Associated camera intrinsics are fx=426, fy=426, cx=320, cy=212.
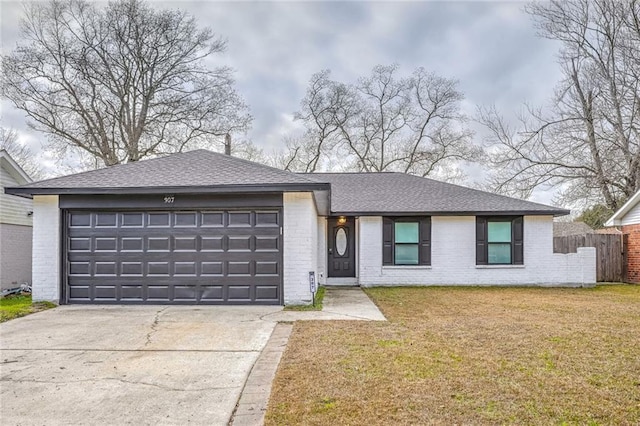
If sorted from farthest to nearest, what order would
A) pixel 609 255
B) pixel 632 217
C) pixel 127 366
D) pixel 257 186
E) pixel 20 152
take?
pixel 20 152 → pixel 632 217 → pixel 609 255 → pixel 257 186 → pixel 127 366

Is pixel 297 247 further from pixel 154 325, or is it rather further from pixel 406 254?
pixel 406 254

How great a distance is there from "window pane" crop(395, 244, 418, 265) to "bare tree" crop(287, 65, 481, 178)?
13894 millimetres

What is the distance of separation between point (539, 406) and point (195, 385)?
3087mm

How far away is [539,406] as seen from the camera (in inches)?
139

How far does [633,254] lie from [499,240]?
5908 mm

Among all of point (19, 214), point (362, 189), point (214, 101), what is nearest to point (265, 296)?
point (362, 189)

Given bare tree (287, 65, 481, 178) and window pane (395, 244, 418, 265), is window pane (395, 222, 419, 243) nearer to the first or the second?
window pane (395, 244, 418, 265)

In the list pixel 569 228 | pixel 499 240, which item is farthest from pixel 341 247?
pixel 569 228

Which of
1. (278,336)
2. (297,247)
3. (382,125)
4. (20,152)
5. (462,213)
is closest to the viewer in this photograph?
(278,336)

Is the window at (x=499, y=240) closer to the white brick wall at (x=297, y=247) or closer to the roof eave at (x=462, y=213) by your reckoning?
the roof eave at (x=462, y=213)

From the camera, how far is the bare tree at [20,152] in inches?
952

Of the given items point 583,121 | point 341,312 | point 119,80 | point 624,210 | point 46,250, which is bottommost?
point 341,312

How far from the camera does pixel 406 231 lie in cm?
1301

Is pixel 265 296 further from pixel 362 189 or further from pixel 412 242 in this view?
pixel 362 189
